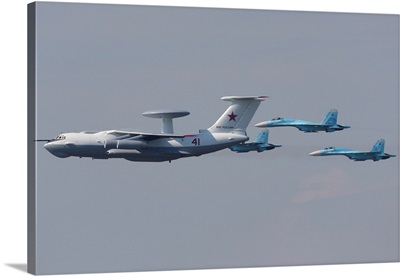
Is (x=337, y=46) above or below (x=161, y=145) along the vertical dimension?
above

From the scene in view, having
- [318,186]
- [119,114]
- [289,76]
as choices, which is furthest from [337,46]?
[119,114]

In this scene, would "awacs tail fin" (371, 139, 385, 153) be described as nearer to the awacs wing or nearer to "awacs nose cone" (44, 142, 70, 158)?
the awacs wing

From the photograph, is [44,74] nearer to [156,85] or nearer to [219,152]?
[156,85]

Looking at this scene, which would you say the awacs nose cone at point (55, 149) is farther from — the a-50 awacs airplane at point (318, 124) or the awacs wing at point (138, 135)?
the a-50 awacs airplane at point (318, 124)

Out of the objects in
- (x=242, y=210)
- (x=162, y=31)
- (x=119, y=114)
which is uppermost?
(x=162, y=31)

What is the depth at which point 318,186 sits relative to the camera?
3350 cm

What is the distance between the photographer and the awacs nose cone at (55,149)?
99.8 feet

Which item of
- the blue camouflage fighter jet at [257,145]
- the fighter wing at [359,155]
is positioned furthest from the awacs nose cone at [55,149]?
the fighter wing at [359,155]

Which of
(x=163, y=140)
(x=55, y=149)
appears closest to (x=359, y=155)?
(x=163, y=140)

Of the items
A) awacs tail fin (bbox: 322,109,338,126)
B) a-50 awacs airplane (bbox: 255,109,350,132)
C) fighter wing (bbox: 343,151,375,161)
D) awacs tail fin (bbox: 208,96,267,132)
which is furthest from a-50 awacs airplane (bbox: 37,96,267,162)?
fighter wing (bbox: 343,151,375,161)

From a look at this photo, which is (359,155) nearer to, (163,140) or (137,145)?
(163,140)

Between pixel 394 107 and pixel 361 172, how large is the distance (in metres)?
2.01

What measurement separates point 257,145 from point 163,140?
8.83ft

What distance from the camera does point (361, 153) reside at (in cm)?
3378
